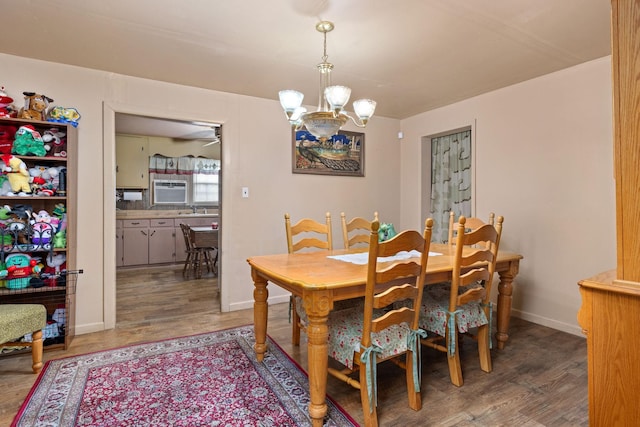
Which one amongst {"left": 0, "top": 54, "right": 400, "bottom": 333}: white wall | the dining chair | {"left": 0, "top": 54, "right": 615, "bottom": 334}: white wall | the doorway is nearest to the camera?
the dining chair

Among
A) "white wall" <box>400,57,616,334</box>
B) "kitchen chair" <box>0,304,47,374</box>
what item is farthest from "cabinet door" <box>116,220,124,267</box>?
"white wall" <box>400,57,616,334</box>

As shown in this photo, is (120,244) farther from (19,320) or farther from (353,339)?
(353,339)

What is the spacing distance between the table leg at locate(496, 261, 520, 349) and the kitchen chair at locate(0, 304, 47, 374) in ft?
10.6

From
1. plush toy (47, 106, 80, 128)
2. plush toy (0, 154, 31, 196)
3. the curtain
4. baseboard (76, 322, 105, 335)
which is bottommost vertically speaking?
baseboard (76, 322, 105, 335)

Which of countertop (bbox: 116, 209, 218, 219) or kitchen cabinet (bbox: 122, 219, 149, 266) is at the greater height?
countertop (bbox: 116, 209, 218, 219)

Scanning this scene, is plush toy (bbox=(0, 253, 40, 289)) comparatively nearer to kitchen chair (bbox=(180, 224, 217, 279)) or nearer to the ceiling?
the ceiling

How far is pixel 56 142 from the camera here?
268 cm

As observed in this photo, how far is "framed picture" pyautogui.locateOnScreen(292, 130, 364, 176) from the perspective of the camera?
3.96 metres

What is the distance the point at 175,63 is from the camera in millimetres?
2779

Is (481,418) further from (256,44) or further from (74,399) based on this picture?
(256,44)

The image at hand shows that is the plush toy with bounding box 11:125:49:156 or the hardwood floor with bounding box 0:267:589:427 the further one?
the plush toy with bounding box 11:125:49:156

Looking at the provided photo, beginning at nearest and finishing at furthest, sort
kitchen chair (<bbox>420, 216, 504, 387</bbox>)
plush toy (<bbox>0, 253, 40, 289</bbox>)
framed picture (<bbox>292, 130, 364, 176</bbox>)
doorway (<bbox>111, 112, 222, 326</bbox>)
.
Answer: kitchen chair (<bbox>420, 216, 504, 387</bbox>) → plush toy (<bbox>0, 253, 40, 289</bbox>) → doorway (<bbox>111, 112, 222, 326</bbox>) → framed picture (<bbox>292, 130, 364, 176</bbox>)

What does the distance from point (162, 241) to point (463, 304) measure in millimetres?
5357

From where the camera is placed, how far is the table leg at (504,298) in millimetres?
2518
